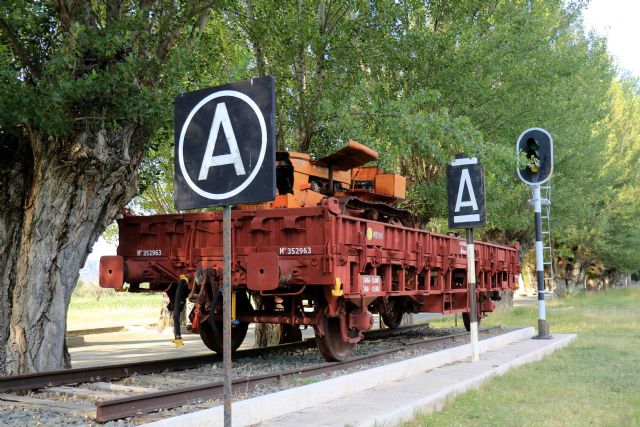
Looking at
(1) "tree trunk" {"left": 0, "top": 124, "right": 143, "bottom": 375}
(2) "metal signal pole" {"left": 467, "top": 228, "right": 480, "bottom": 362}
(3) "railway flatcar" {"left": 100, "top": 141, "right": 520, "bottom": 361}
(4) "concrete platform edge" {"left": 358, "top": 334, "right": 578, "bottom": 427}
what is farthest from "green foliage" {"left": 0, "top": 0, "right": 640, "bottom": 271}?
(4) "concrete platform edge" {"left": 358, "top": 334, "right": 578, "bottom": 427}

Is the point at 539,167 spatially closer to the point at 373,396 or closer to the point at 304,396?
the point at 373,396

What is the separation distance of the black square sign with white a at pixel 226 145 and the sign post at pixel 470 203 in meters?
7.10

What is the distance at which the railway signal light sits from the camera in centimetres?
1418

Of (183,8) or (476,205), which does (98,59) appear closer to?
(183,8)

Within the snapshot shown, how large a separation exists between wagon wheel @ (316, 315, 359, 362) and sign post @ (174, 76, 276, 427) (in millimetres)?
5797

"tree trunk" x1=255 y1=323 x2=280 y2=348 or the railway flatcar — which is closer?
the railway flatcar

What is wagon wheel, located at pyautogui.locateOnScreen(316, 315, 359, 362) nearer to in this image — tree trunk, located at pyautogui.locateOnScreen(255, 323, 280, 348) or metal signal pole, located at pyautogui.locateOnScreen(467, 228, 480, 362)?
metal signal pole, located at pyautogui.locateOnScreen(467, 228, 480, 362)

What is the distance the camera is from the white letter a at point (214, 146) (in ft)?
12.8

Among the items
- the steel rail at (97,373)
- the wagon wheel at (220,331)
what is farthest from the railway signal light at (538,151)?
the steel rail at (97,373)

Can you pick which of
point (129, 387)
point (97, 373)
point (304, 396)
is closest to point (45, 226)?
point (97, 373)

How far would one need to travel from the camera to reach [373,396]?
7477mm

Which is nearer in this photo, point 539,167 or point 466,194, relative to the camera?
point 466,194

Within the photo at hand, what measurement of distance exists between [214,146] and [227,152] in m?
0.10

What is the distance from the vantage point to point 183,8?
10.2 metres
